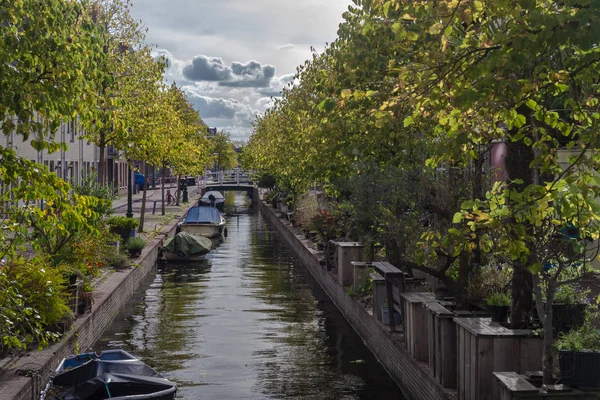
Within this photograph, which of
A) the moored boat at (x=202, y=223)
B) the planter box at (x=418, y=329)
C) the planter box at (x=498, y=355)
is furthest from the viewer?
the moored boat at (x=202, y=223)

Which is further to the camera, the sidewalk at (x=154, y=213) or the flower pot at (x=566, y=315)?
the sidewalk at (x=154, y=213)

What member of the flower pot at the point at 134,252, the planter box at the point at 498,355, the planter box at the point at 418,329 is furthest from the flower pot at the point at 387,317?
the flower pot at the point at 134,252

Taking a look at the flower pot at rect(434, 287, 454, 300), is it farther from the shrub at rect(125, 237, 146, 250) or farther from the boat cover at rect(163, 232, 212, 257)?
the boat cover at rect(163, 232, 212, 257)

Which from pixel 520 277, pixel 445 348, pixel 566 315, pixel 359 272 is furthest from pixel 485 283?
pixel 359 272

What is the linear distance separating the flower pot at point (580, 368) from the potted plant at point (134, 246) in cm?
2104

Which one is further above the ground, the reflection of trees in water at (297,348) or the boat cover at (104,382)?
the boat cover at (104,382)

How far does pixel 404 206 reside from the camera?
1609 cm

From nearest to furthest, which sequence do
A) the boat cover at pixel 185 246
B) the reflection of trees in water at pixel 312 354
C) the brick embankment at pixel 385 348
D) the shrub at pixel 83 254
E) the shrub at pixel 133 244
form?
the brick embankment at pixel 385 348 → the reflection of trees in water at pixel 312 354 → the shrub at pixel 83 254 → the shrub at pixel 133 244 → the boat cover at pixel 185 246

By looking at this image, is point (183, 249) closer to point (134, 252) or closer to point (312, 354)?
point (134, 252)

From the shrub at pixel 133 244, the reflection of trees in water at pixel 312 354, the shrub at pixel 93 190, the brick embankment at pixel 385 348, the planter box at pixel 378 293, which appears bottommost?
the reflection of trees in water at pixel 312 354

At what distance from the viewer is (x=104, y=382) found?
11.1 m

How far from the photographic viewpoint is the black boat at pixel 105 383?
1106 centimetres

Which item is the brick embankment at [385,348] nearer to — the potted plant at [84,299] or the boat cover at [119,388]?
the boat cover at [119,388]

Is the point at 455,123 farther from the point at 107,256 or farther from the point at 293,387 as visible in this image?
the point at 107,256
